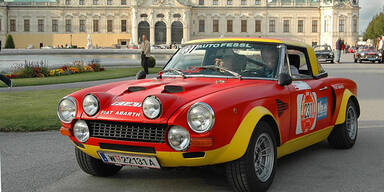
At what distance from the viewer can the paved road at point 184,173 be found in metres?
5.42

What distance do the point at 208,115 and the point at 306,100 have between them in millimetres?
2136

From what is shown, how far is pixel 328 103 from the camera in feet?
23.3

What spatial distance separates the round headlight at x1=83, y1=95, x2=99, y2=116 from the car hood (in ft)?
0.14

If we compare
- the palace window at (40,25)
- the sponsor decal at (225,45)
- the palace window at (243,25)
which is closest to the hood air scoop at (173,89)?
the sponsor decal at (225,45)

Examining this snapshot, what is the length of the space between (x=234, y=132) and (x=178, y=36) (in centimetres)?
9598

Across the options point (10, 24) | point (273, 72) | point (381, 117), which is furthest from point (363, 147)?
point (10, 24)

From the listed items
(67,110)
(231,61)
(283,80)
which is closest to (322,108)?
(283,80)

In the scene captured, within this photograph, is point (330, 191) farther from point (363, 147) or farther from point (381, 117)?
point (381, 117)

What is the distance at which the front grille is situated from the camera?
4.78 meters

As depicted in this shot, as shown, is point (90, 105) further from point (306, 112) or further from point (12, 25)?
point (12, 25)

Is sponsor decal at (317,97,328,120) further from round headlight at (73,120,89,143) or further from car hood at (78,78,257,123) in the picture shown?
round headlight at (73,120,89,143)

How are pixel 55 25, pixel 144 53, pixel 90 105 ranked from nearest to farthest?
pixel 90 105
pixel 144 53
pixel 55 25

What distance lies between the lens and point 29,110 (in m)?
12.1

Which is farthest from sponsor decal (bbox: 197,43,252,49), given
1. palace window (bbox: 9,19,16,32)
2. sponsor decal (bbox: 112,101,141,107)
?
palace window (bbox: 9,19,16,32)
